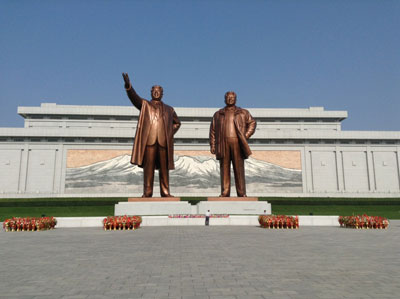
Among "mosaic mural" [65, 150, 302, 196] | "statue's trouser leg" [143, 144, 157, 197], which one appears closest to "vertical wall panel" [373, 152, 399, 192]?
"mosaic mural" [65, 150, 302, 196]

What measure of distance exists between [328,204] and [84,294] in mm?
20160

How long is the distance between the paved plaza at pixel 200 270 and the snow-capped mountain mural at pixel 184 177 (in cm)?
2137

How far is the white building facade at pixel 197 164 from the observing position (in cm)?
2762

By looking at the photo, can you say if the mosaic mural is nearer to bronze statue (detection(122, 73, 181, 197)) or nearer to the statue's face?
bronze statue (detection(122, 73, 181, 197))

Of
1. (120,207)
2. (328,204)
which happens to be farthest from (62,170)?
(328,204)

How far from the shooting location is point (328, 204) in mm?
20328

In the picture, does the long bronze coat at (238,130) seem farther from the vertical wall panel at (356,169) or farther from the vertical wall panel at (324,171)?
the vertical wall panel at (356,169)

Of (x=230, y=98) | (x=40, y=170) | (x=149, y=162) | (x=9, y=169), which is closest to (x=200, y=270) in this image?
(x=149, y=162)

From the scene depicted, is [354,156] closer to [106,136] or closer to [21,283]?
[106,136]

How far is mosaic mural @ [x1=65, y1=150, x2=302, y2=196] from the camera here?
27.4 meters

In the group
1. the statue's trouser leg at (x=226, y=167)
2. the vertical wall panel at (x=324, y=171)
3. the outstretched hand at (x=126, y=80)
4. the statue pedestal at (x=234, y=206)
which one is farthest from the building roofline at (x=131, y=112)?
the outstretched hand at (x=126, y=80)

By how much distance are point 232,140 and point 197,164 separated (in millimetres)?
16215

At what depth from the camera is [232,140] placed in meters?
12.5

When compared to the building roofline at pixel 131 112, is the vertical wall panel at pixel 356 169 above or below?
below
